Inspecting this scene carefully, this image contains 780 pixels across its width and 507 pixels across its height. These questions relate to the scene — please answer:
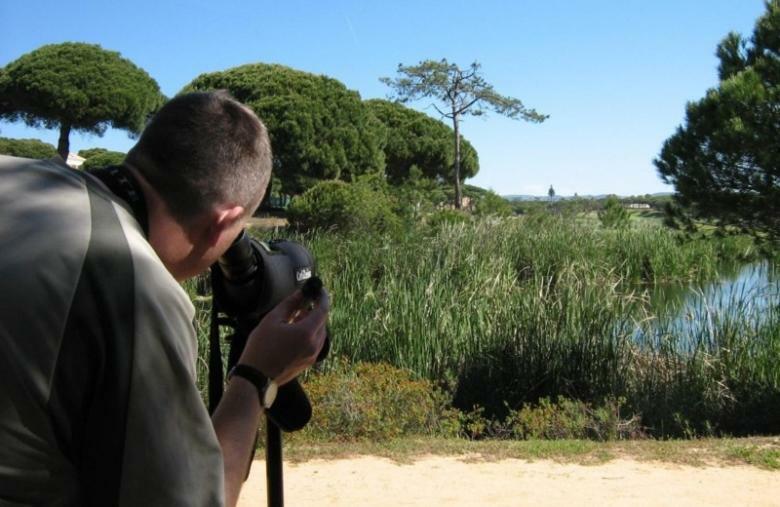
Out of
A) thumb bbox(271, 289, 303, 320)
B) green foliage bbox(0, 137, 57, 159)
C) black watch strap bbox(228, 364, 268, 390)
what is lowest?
black watch strap bbox(228, 364, 268, 390)

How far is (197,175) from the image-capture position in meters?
1.23

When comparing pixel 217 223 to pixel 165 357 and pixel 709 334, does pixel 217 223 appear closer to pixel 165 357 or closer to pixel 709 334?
pixel 165 357

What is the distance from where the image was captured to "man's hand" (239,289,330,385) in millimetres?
1435

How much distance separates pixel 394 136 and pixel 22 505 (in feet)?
123

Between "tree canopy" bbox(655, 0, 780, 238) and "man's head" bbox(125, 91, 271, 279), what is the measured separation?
17.4ft

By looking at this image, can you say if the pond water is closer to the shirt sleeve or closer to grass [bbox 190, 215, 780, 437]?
grass [bbox 190, 215, 780, 437]

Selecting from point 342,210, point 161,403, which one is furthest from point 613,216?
point 161,403

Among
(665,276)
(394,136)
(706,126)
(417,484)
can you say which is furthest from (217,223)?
(394,136)

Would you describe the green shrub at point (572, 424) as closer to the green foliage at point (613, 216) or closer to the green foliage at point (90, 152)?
the green foliage at point (613, 216)

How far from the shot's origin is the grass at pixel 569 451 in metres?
5.15

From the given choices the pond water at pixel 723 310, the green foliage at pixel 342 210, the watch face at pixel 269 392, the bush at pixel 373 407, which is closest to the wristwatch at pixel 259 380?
the watch face at pixel 269 392

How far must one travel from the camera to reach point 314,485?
4711mm

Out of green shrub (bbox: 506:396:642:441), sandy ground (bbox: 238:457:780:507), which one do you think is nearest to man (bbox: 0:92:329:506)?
sandy ground (bbox: 238:457:780:507)

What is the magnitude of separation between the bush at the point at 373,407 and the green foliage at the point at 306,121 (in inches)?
741
